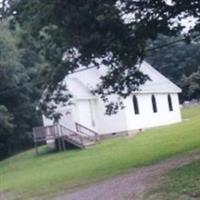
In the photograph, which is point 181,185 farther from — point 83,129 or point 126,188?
point 83,129

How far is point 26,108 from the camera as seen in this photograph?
53.2 meters

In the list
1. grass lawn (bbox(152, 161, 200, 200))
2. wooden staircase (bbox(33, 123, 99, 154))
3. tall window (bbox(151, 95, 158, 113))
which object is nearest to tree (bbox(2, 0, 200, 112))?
grass lawn (bbox(152, 161, 200, 200))

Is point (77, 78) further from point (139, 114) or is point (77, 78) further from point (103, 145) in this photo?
point (103, 145)

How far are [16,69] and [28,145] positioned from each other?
10.2 m

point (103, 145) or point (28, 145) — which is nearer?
point (103, 145)

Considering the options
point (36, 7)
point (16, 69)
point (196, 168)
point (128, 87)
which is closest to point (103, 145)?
point (16, 69)

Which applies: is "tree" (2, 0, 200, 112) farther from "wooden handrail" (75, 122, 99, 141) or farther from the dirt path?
"wooden handrail" (75, 122, 99, 141)

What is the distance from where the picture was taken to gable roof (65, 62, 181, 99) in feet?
154

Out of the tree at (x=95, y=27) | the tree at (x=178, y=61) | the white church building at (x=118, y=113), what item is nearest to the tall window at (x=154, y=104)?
the white church building at (x=118, y=113)

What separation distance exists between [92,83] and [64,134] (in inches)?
225

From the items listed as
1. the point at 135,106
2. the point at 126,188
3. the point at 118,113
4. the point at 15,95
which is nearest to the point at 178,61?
the point at 135,106

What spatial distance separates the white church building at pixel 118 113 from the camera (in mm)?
46031

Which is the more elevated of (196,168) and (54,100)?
(54,100)

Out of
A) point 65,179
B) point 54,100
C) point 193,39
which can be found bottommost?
point 65,179
